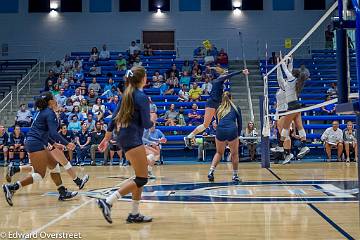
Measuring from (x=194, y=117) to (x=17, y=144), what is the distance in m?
5.76

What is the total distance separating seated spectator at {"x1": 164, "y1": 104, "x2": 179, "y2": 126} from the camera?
16.4 meters

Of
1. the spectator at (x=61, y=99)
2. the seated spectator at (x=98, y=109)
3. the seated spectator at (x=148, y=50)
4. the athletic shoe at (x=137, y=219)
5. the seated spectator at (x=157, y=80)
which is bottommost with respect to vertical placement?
the athletic shoe at (x=137, y=219)

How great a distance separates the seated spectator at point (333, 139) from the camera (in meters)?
14.7

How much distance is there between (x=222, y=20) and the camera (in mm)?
25156

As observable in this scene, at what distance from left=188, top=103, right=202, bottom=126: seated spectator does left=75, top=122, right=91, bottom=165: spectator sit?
137 inches

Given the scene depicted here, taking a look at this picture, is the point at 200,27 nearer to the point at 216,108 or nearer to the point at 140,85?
the point at 216,108

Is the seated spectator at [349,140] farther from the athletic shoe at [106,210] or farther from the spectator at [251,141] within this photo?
the athletic shoe at [106,210]

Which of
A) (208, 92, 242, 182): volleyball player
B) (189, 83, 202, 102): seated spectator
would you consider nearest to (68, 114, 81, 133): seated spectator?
(189, 83, 202, 102): seated spectator

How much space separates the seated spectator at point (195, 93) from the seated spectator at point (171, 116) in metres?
1.55

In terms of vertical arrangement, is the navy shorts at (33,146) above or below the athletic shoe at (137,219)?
above

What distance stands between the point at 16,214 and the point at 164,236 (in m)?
2.16

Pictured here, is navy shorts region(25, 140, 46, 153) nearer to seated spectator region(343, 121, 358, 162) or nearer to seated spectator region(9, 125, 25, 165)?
seated spectator region(9, 125, 25, 165)

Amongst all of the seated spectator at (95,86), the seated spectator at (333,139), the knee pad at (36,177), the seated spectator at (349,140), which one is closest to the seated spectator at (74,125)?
the seated spectator at (95,86)

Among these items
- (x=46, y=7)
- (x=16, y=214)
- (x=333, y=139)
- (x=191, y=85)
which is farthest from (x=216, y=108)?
(x=46, y=7)
